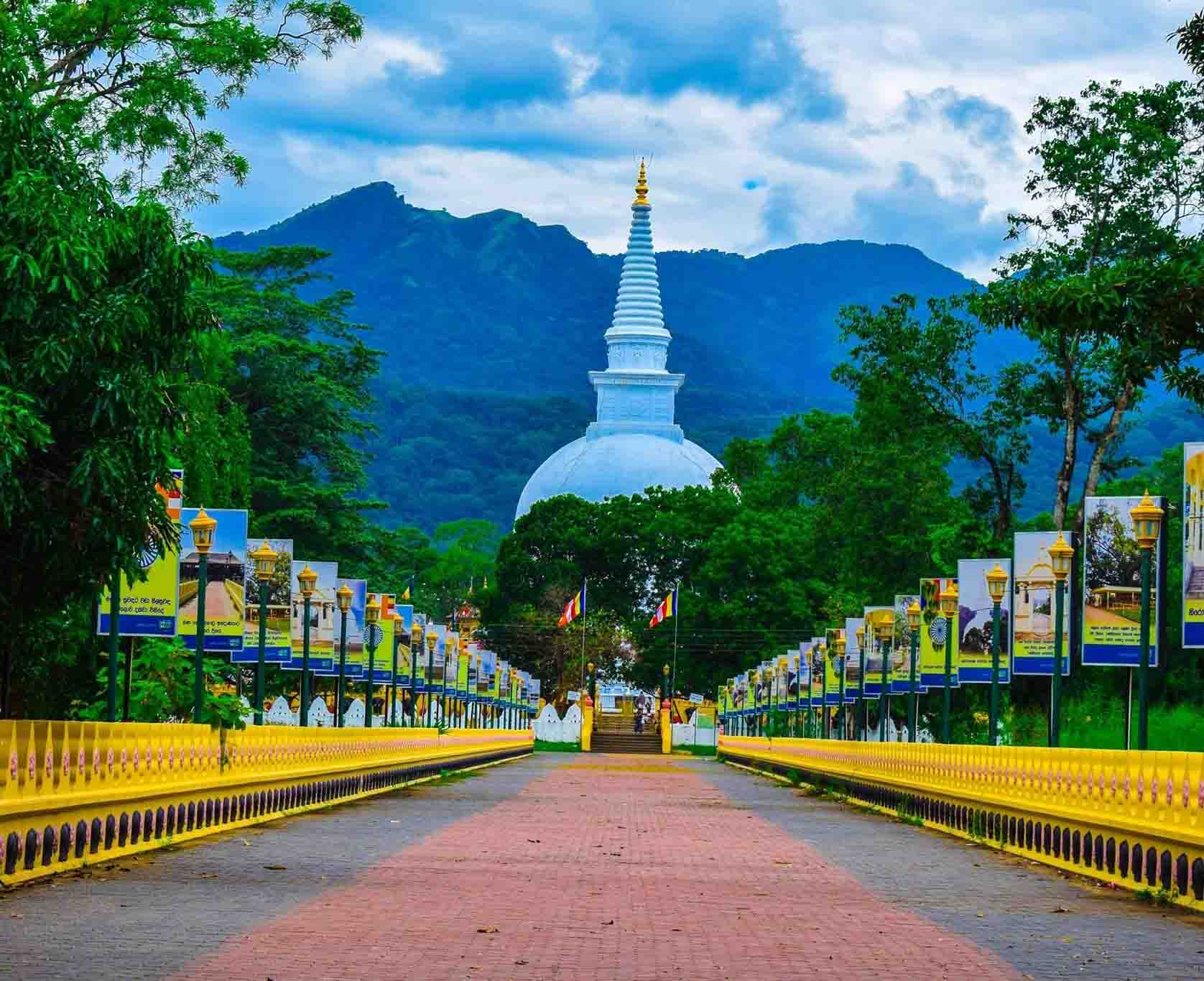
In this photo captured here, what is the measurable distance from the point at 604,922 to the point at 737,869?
515 centimetres

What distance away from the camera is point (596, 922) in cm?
1309

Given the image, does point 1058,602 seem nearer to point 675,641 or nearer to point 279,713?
point 279,713

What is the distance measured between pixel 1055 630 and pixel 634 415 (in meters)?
116

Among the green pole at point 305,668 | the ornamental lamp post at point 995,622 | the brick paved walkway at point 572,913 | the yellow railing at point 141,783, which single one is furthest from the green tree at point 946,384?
the brick paved walkway at point 572,913

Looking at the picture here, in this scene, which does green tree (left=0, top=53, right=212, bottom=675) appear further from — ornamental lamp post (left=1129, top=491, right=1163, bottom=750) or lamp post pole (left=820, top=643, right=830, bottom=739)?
lamp post pole (left=820, top=643, right=830, bottom=739)

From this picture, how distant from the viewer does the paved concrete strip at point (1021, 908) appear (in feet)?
38.2

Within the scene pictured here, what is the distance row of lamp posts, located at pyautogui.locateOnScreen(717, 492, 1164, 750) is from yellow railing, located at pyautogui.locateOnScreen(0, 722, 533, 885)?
9.68 m

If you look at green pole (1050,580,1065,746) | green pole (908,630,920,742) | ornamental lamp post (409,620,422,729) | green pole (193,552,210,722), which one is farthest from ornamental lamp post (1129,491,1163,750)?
ornamental lamp post (409,620,422,729)

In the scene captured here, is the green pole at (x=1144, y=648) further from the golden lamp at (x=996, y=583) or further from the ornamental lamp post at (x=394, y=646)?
the ornamental lamp post at (x=394, y=646)

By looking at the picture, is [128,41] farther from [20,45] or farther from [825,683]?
[825,683]

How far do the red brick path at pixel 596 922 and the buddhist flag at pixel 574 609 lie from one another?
212 ft

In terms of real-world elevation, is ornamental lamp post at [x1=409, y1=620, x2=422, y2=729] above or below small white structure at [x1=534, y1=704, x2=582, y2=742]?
above

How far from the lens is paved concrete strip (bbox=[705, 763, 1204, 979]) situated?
1166 centimetres

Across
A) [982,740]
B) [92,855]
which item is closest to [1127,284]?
[92,855]
